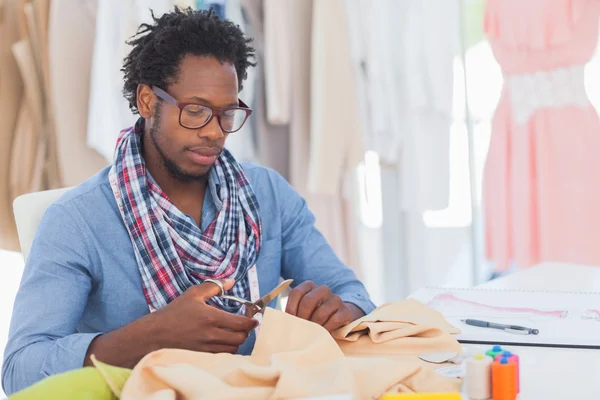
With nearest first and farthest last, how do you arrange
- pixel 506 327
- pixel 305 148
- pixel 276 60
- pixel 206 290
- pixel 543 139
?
pixel 206 290
pixel 506 327
pixel 276 60
pixel 305 148
pixel 543 139

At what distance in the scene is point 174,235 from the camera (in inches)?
65.9

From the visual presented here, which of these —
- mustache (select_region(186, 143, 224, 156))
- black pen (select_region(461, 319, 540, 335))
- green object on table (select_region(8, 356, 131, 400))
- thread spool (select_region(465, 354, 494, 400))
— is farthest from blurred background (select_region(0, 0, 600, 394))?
thread spool (select_region(465, 354, 494, 400))

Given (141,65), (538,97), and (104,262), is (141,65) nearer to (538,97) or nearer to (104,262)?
(104,262)

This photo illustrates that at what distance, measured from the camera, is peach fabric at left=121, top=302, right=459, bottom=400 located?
1027 mm

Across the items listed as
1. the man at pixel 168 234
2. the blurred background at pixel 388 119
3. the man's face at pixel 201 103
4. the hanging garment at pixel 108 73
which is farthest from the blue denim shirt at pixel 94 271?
the blurred background at pixel 388 119

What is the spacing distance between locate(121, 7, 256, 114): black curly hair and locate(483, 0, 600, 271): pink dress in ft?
6.86

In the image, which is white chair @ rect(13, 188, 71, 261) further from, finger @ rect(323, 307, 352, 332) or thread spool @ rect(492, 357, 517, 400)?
thread spool @ rect(492, 357, 517, 400)

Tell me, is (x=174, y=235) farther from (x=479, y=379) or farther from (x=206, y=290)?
(x=479, y=379)

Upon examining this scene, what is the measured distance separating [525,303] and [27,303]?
41.3 inches

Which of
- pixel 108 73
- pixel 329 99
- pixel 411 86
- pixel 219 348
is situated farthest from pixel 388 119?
pixel 219 348

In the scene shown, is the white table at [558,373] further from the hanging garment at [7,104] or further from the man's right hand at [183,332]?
the hanging garment at [7,104]

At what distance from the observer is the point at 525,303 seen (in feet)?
A: 5.49

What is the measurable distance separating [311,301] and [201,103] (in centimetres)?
54

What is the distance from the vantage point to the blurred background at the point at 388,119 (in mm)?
2973
